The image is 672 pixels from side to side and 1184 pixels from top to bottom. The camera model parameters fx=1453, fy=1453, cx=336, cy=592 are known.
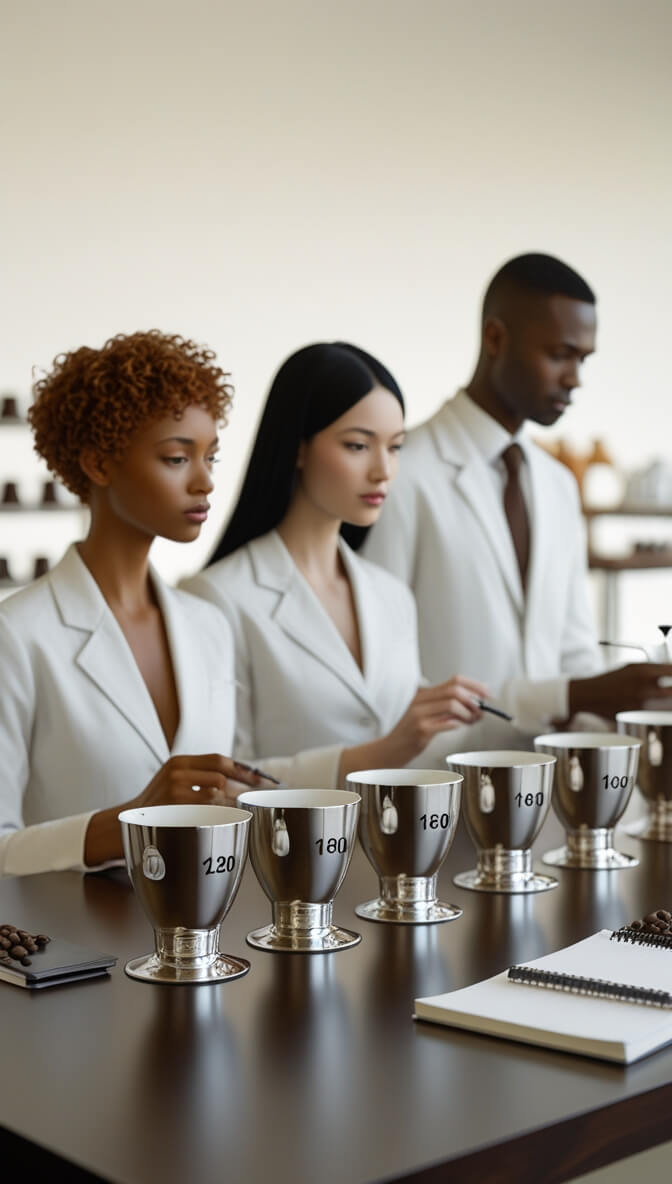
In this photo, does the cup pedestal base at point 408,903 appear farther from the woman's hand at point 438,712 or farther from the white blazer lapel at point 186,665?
the white blazer lapel at point 186,665

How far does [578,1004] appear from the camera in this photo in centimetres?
116

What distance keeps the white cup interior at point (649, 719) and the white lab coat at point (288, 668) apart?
634 millimetres

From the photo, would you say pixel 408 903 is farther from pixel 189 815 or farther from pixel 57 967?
pixel 57 967

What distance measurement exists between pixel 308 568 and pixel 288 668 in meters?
0.21

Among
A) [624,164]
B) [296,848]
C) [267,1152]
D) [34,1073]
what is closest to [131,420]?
[296,848]

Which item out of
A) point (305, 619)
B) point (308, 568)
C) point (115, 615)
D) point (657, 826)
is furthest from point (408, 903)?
point (308, 568)

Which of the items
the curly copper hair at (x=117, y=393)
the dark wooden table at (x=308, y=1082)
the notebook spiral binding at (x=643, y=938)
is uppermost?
Answer: the curly copper hair at (x=117, y=393)

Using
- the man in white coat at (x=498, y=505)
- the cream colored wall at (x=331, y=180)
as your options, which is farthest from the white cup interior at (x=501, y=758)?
the cream colored wall at (x=331, y=180)

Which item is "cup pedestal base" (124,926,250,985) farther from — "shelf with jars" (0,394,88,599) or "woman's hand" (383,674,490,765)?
"shelf with jars" (0,394,88,599)

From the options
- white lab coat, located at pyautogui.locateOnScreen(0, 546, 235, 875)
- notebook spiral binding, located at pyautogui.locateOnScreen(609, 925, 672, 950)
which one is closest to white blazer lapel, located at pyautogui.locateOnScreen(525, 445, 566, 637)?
white lab coat, located at pyautogui.locateOnScreen(0, 546, 235, 875)

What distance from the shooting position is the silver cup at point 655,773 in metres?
1.91

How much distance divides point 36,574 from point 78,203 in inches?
65.0

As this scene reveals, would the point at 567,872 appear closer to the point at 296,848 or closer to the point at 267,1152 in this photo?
the point at 296,848

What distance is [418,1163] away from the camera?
0.89 m
